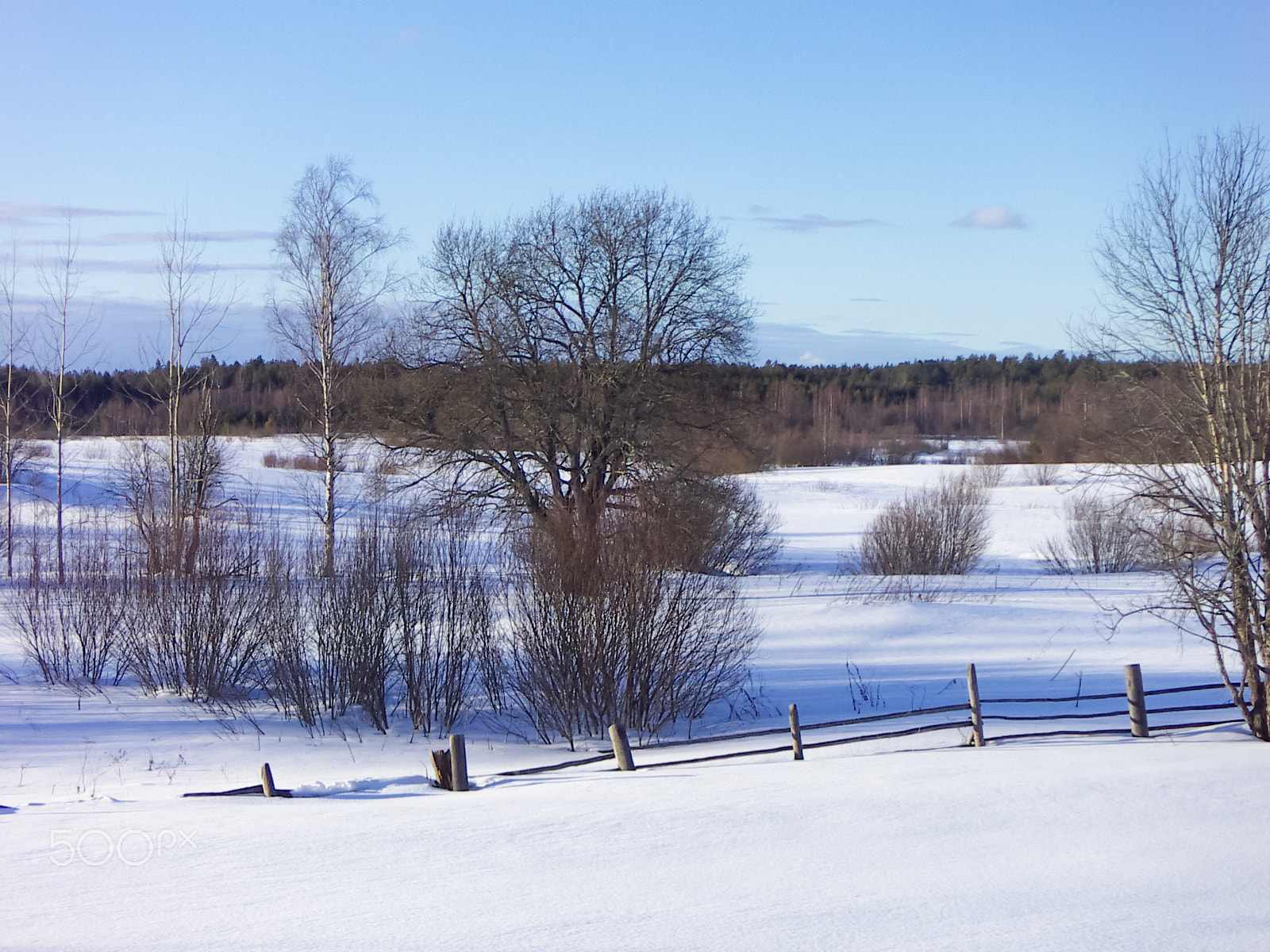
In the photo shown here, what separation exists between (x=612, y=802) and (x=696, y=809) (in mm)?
737

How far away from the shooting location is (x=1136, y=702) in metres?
10.9

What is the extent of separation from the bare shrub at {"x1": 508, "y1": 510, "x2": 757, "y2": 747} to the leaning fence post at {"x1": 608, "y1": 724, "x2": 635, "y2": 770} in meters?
3.03

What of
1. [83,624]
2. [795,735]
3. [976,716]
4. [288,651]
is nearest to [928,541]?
[976,716]

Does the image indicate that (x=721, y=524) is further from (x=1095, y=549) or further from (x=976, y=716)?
(x=976, y=716)

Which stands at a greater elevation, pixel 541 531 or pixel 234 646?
pixel 541 531

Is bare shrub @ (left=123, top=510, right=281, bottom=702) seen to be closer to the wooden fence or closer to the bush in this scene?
the bush

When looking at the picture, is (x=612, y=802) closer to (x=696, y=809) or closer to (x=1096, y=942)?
(x=696, y=809)

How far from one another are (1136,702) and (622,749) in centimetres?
600

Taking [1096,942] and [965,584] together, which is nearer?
[1096,942]

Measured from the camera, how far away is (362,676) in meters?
13.4

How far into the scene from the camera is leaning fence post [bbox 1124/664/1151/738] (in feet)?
35.4

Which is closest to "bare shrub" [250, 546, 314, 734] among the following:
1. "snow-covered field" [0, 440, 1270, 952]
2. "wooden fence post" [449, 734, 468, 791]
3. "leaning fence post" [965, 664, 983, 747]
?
"snow-covered field" [0, 440, 1270, 952]

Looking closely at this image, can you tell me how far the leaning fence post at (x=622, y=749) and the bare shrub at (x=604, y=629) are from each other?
9.95 feet

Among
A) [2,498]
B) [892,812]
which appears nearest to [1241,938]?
[892,812]
